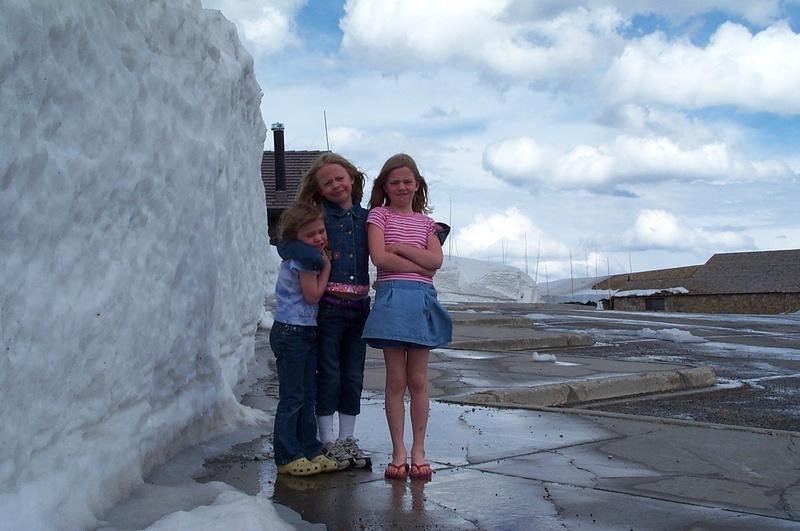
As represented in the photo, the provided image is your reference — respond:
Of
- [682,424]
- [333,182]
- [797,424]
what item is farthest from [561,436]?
[797,424]

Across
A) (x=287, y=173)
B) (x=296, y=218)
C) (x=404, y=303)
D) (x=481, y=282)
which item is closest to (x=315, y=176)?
(x=296, y=218)

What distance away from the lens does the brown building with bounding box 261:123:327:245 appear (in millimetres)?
33644

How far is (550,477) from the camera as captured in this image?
437 centimetres

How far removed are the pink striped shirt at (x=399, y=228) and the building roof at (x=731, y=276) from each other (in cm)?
4105

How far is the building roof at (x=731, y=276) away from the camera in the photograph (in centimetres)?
4388

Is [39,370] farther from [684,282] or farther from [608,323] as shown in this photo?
[684,282]

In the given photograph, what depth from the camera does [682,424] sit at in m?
5.90

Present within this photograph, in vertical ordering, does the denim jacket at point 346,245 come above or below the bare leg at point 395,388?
above

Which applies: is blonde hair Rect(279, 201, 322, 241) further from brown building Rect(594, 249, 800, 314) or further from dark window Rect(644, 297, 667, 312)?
dark window Rect(644, 297, 667, 312)

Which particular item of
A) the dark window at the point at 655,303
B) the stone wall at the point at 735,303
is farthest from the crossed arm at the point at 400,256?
the dark window at the point at 655,303

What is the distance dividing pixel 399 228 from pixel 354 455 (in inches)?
44.5

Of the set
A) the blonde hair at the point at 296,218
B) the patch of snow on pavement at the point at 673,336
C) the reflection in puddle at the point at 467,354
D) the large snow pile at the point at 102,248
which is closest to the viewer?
the large snow pile at the point at 102,248

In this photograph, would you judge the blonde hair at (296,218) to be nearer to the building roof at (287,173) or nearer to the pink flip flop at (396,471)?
the pink flip flop at (396,471)

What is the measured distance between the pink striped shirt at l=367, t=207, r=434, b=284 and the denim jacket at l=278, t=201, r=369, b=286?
105mm
